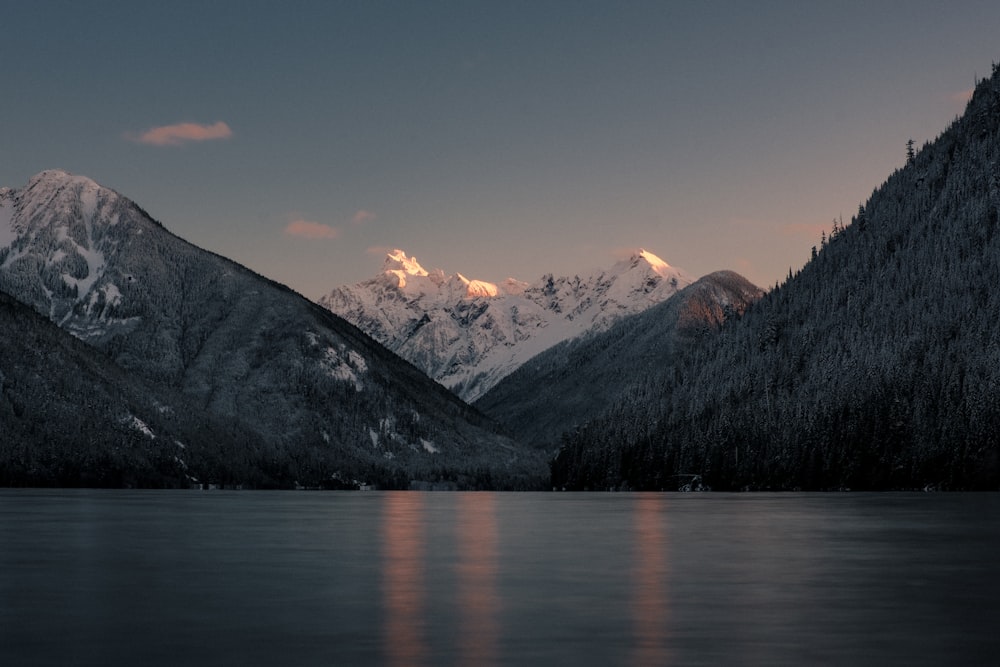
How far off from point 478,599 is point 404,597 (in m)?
3.62

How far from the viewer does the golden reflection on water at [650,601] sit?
4338 cm

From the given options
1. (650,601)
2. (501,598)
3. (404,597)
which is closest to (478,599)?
(501,598)

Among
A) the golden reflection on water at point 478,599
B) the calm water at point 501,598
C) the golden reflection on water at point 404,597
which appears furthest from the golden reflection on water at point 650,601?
the golden reflection on water at point 404,597

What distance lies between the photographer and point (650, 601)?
193 ft

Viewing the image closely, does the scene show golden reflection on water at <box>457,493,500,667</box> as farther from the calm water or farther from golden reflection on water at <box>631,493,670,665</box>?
golden reflection on water at <box>631,493,670,665</box>

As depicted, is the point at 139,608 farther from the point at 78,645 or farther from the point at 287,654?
the point at 287,654

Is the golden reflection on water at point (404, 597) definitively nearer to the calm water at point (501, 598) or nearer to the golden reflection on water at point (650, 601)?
the calm water at point (501, 598)

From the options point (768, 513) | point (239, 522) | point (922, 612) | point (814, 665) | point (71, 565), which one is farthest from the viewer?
point (768, 513)

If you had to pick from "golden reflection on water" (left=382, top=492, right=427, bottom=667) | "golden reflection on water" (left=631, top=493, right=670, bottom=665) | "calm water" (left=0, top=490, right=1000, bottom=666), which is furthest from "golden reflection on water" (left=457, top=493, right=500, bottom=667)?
"golden reflection on water" (left=631, top=493, right=670, bottom=665)

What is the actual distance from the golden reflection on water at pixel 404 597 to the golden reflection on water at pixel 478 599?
1.65 m

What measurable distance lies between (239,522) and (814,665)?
10915 cm

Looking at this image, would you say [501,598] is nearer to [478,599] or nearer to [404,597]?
[478,599]

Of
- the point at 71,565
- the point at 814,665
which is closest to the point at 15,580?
the point at 71,565

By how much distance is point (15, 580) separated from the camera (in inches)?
2630
